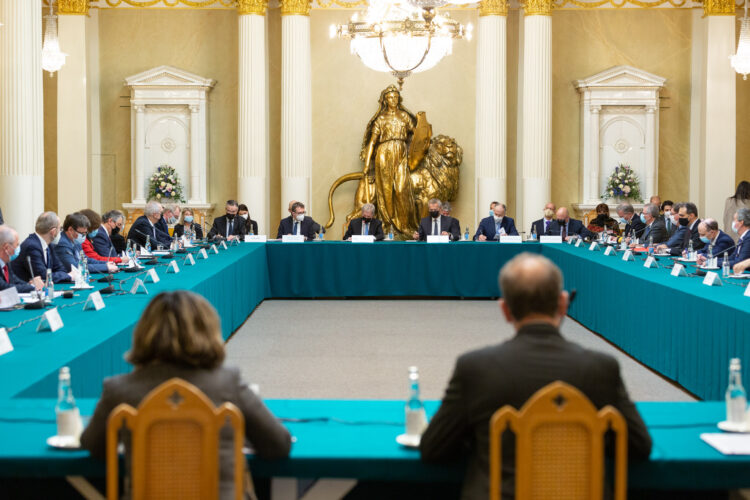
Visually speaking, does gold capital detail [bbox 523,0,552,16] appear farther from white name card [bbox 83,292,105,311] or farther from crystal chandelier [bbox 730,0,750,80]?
white name card [bbox 83,292,105,311]

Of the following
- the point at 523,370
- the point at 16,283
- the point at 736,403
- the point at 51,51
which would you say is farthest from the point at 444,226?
the point at 523,370

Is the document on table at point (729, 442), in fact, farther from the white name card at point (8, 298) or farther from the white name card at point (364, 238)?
the white name card at point (364, 238)

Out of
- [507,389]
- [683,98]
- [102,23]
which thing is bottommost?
[507,389]

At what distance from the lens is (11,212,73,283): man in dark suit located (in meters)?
6.95

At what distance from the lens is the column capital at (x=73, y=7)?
15.3 metres

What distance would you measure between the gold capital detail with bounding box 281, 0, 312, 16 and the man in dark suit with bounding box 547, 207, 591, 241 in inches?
218

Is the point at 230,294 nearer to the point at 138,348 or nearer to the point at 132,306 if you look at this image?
the point at 132,306

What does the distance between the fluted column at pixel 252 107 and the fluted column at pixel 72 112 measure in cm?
258

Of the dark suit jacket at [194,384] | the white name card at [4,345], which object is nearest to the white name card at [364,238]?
the white name card at [4,345]

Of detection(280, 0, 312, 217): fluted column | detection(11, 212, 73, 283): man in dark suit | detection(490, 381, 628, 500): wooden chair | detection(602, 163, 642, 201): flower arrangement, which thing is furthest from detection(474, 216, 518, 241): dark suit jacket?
detection(490, 381, 628, 500): wooden chair

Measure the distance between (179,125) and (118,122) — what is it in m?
1.19

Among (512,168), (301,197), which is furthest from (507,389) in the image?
(512,168)

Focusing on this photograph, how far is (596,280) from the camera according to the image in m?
9.09

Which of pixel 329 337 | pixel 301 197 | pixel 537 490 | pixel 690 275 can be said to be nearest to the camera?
pixel 537 490
